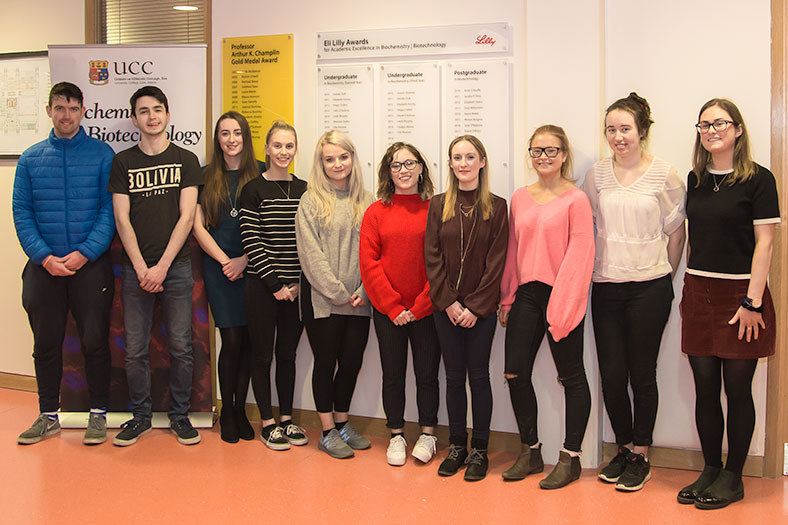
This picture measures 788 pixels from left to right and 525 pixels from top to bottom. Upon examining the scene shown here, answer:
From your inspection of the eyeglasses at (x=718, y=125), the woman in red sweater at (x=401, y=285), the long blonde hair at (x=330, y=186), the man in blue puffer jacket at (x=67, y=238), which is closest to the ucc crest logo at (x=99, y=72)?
the man in blue puffer jacket at (x=67, y=238)

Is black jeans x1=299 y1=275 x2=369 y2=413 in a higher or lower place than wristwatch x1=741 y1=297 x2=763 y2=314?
lower

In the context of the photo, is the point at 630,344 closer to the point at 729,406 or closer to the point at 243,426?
the point at 729,406

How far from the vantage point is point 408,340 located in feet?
10.8

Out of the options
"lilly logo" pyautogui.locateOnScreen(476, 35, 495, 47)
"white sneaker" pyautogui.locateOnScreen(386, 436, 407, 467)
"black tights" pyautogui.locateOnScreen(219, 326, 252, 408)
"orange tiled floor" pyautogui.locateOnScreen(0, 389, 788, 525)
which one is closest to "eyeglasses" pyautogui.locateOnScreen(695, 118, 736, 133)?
"lilly logo" pyautogui.locateOnScreen(476, 35, 495, 47)

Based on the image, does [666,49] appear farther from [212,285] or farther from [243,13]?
[212,285]

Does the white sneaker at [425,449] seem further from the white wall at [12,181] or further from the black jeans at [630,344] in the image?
the white wall at [12,181]

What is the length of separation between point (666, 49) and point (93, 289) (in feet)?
9.90

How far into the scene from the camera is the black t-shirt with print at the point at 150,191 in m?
3.33

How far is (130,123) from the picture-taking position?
364cm

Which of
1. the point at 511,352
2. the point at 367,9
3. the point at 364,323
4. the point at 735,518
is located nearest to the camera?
the point at 735,518

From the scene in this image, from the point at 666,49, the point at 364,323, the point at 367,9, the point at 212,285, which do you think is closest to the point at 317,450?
the point at 364,323

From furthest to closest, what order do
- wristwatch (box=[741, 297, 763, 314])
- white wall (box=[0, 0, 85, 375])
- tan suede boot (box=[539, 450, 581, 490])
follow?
1. white wall (box=[0, 0, 85, 375])
2. tan suede boot (box=[539, 450, 581, 490])
3. wristwatch (box=[741, 297, 763, 314])

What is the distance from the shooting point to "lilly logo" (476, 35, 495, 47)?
10.8ft

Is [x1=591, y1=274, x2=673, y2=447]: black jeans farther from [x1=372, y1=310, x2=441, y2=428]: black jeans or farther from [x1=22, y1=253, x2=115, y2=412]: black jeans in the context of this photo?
[x1=22, y1=253, x2=115, y2=412]: black jeans
